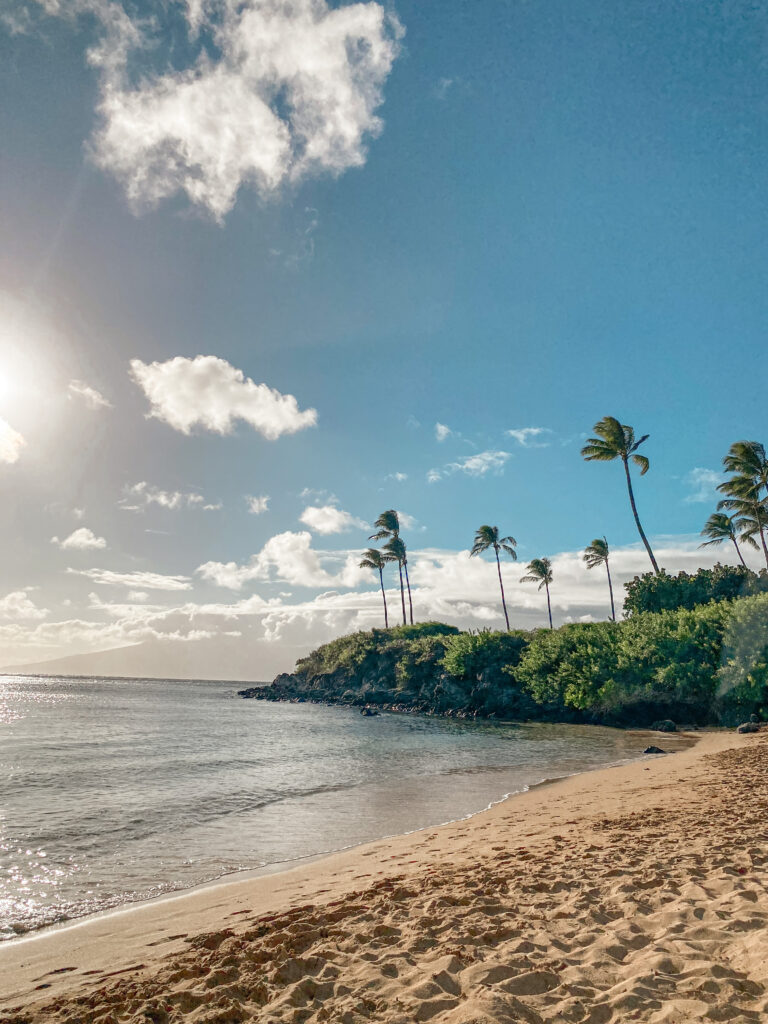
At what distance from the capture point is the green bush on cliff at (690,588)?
143 ft

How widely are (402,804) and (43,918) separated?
9.09 m

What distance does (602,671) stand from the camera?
136 ft

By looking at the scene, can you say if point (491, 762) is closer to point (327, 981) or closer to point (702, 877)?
point (702, 877)

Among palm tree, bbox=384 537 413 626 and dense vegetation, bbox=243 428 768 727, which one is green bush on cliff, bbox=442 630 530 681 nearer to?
dense vegetation, bbox=243 428 768 727

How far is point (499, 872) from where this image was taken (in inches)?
299

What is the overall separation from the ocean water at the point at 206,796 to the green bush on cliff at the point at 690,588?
16672 millimetres

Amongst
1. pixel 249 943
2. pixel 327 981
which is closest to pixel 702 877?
pixel 327 981

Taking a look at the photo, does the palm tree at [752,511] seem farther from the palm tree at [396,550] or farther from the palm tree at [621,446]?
the palm tree at [396,550]

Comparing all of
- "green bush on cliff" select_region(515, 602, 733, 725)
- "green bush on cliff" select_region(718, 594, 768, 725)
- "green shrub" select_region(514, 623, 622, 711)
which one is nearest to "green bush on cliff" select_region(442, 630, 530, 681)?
"green shrub" select_region(514, 623, 622, 711)

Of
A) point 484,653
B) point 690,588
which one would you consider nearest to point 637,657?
point 690,588

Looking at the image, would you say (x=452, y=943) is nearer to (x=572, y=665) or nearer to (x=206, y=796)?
(x=206, y=796)

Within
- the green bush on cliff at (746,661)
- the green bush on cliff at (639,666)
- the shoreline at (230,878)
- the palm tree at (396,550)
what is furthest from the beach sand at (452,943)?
the palm tree at (396,550)

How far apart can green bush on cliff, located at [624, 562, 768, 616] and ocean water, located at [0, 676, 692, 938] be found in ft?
54.7

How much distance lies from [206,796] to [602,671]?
3390 cm
